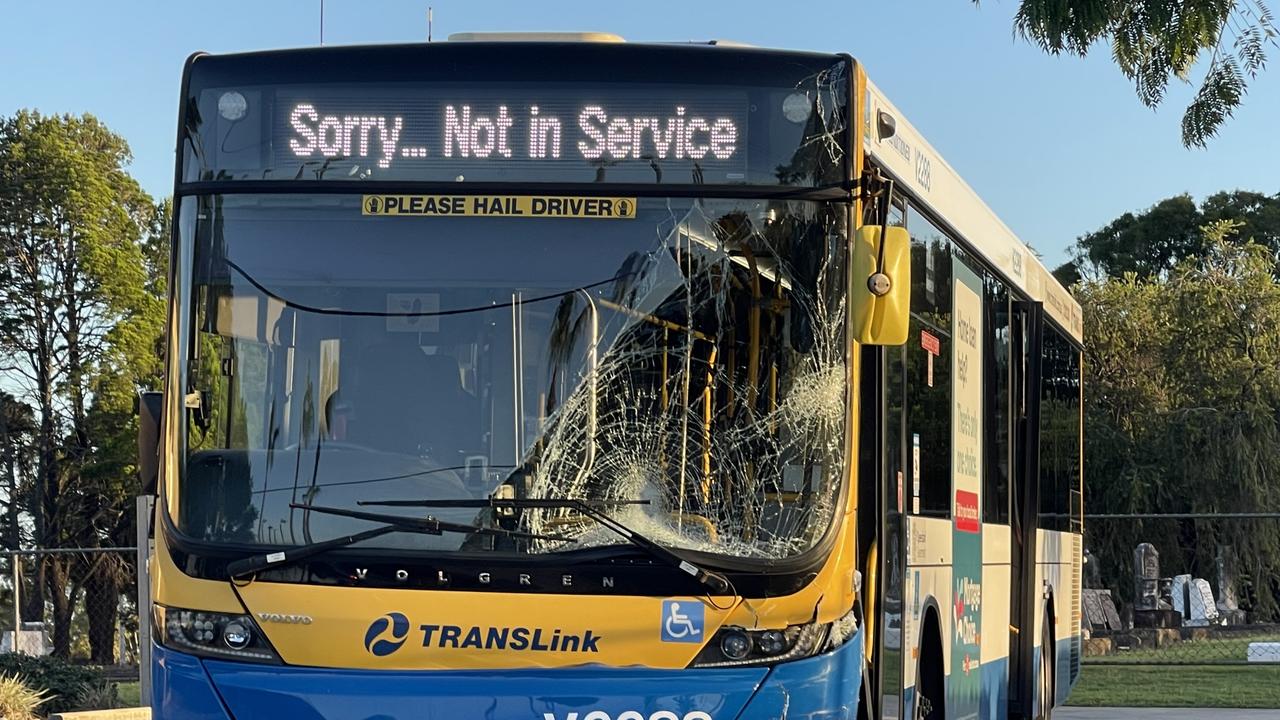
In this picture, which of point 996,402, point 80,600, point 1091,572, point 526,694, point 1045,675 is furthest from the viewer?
point 80,600

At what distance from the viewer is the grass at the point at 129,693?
Result: 1600 centimetres

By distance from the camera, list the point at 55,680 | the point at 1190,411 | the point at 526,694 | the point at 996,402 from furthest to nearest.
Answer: the point at 1190,411 < the point at 55,680 < the point at 996,402 < the point at 526,694

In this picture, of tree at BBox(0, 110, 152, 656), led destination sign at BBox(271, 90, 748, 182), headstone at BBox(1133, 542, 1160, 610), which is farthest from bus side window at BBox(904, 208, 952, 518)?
tree at BBox(0, 110, 152, 656)

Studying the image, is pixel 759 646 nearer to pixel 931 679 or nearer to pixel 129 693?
pixel 931 679

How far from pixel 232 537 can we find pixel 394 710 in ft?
2.74

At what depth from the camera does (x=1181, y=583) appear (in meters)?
29.3

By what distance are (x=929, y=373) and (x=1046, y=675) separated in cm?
517

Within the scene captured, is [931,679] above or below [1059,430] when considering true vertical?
below

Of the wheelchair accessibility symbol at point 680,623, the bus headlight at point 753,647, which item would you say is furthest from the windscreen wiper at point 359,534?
the bus headlight at point 753,647

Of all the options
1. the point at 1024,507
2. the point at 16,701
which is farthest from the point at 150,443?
the point at 16,701

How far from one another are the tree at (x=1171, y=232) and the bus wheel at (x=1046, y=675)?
51.4m

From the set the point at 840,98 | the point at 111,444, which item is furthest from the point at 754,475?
the point at 111,444

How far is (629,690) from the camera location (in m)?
6.06

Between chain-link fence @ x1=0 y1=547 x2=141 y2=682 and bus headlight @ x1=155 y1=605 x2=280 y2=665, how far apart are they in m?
22.5
